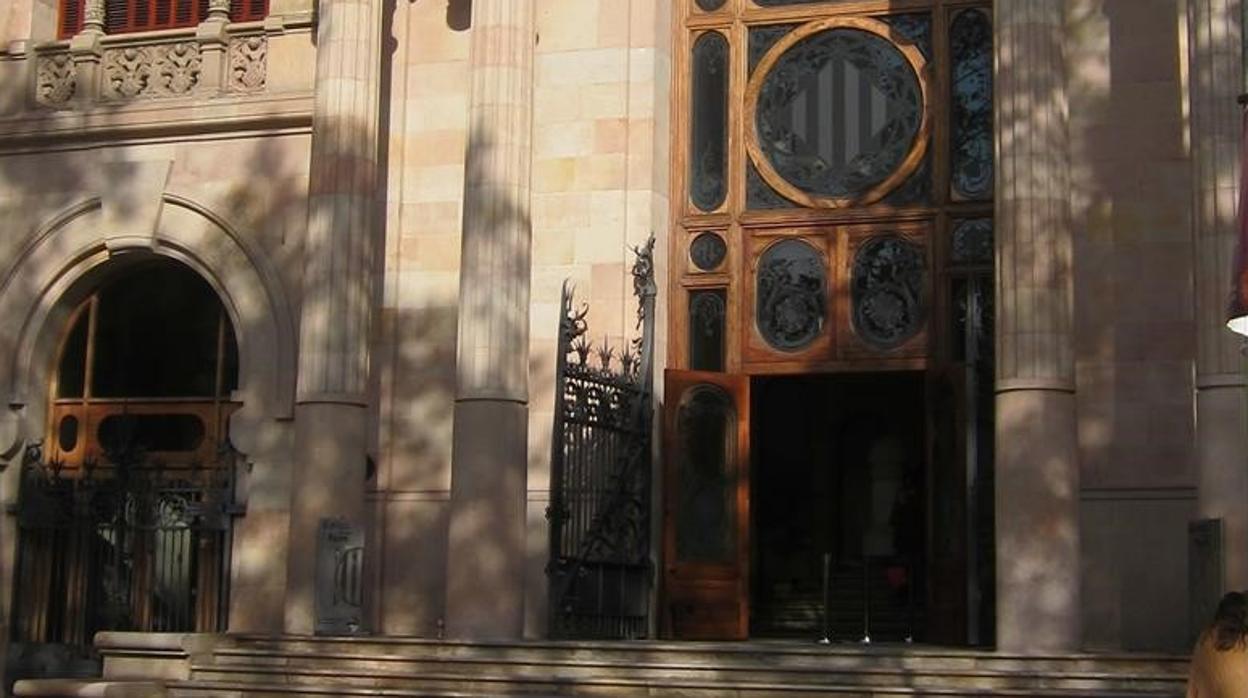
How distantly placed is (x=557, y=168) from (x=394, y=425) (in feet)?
10.6

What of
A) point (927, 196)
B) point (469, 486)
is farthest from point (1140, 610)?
point (469, 486)

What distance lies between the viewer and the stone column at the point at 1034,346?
17203 mm

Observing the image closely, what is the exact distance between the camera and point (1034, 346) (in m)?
17.5

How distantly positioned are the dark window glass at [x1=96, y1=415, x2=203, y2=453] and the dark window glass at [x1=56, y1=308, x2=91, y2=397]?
64 cm

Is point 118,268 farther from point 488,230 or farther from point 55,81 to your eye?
point 488,230

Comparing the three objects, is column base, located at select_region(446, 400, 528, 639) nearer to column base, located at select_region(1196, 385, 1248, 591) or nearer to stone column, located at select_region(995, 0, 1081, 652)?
stone column, located at select_region(995, 0, 1081, 652)

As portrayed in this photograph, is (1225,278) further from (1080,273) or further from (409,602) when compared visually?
(409,602)

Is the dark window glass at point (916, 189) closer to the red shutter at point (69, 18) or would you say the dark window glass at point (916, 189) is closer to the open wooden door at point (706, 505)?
the open wooden door at point (706, 505)

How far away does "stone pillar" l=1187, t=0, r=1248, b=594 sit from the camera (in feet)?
55.0

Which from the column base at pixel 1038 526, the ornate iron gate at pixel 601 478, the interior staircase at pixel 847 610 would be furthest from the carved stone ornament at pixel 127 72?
the column base at pixel 1038 526

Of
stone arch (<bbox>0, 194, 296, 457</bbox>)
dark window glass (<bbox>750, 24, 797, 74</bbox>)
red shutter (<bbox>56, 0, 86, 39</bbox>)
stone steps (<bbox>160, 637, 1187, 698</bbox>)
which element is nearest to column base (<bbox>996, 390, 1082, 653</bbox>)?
stone steps (<bbox>160, 637, 1187, 698</bbox>)

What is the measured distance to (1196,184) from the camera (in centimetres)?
1730

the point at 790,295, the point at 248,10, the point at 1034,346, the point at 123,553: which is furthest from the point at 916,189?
the point at 123,553

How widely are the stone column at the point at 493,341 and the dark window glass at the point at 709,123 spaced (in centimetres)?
288
